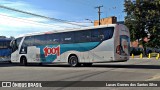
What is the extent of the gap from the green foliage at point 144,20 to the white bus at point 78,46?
30801 mm

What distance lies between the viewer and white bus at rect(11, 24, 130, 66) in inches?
917

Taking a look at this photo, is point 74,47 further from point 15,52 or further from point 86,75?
point 86,75

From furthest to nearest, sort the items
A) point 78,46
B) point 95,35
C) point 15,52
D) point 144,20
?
point 144,20 → point 15,52 → point 78,46 → point 95,35

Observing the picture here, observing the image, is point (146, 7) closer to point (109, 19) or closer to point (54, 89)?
point (109, 19)

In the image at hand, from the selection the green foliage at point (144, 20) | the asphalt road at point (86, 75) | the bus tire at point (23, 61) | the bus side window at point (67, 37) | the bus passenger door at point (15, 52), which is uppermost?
the green foliage at point (144, 20)

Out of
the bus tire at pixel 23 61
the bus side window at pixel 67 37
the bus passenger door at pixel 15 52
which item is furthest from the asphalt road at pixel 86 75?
the bus passenger door at pixel 15 52

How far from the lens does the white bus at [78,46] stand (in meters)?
23.3

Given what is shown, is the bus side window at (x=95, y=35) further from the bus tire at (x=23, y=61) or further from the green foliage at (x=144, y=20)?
the green foliage at (x=144, y=20)

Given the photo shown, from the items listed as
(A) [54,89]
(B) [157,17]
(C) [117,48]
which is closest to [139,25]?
(B) [157,17]

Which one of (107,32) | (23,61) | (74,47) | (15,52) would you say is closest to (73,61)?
(74,47)

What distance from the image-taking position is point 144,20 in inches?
2238

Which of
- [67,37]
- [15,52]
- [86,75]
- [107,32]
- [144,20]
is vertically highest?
[144,20]

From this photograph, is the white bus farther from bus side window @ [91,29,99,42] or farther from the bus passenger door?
the bus passenger door

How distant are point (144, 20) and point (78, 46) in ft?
112
